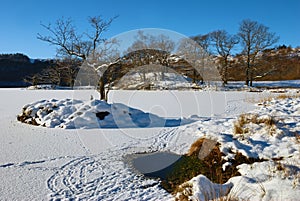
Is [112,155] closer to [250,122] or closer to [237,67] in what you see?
[250,122]

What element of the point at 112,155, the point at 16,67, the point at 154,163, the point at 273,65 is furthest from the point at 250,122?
the point at 16,67

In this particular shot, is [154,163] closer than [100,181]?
No

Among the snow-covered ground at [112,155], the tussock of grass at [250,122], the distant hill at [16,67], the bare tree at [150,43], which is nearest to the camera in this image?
the snow-covered ground at [112,155]

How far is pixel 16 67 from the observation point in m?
40.2

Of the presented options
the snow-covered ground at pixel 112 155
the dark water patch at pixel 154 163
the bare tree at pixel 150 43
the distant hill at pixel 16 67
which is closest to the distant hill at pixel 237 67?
the distant hill at pixel 16 67

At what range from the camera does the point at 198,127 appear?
254 inches

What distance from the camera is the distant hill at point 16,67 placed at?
37.8m

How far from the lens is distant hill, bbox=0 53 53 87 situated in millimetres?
37822

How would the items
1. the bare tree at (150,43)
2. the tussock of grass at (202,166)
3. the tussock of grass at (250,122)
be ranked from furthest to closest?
the bare tree at (150,43)
the tussock of grass at (250,122)
the tussock of grass at (202,166)

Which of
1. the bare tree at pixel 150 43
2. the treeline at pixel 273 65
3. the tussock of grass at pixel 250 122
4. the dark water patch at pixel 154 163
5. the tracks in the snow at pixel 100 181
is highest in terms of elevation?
the treeline at pixel 273 65

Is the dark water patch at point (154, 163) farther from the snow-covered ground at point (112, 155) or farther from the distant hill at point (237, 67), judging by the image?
the distant hill at point (237, 67)

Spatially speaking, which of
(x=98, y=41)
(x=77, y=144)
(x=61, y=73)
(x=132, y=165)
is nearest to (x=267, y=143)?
(x=132, y=165)

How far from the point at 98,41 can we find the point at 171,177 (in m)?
6.52

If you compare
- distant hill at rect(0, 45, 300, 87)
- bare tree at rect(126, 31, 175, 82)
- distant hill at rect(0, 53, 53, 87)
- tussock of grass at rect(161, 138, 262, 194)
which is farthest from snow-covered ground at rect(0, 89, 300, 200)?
distant hill at rect(0, 53, 53, 87)
